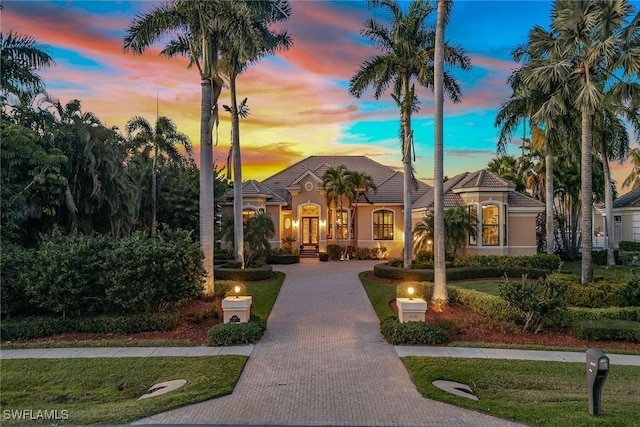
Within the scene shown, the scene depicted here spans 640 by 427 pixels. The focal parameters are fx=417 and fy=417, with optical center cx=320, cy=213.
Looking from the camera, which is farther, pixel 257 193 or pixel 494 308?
pixel 257 193

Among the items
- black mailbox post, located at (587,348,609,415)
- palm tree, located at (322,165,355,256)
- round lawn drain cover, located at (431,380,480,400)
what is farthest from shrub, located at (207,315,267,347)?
palm tree, located at (322,165,355,256)

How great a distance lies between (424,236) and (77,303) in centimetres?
1526

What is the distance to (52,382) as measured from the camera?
24.6 feet

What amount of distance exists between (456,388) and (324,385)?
2258 millimetres

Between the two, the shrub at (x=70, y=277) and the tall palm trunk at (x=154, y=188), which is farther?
the tall palm trunk at (x=154, y=188)

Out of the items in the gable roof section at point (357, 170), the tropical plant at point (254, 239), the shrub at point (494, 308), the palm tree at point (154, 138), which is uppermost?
the palm tree at point (154, 138)

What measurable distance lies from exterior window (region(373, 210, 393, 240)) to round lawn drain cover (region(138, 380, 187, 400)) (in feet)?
73.7

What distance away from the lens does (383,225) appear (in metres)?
29.1

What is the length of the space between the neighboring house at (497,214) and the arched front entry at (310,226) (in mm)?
8891

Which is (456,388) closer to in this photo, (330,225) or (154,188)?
(330,225)

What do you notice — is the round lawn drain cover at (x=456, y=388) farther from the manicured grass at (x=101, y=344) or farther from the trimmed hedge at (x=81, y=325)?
the trimmed hedge at (x=81, y=325)

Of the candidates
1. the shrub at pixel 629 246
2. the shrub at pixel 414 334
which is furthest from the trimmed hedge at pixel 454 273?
the shrub at pixel 629 246

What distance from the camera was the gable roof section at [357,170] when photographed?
29.5 metres

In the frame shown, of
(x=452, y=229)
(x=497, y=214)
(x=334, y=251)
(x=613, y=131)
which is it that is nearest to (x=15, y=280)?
(x=452, y=229)
